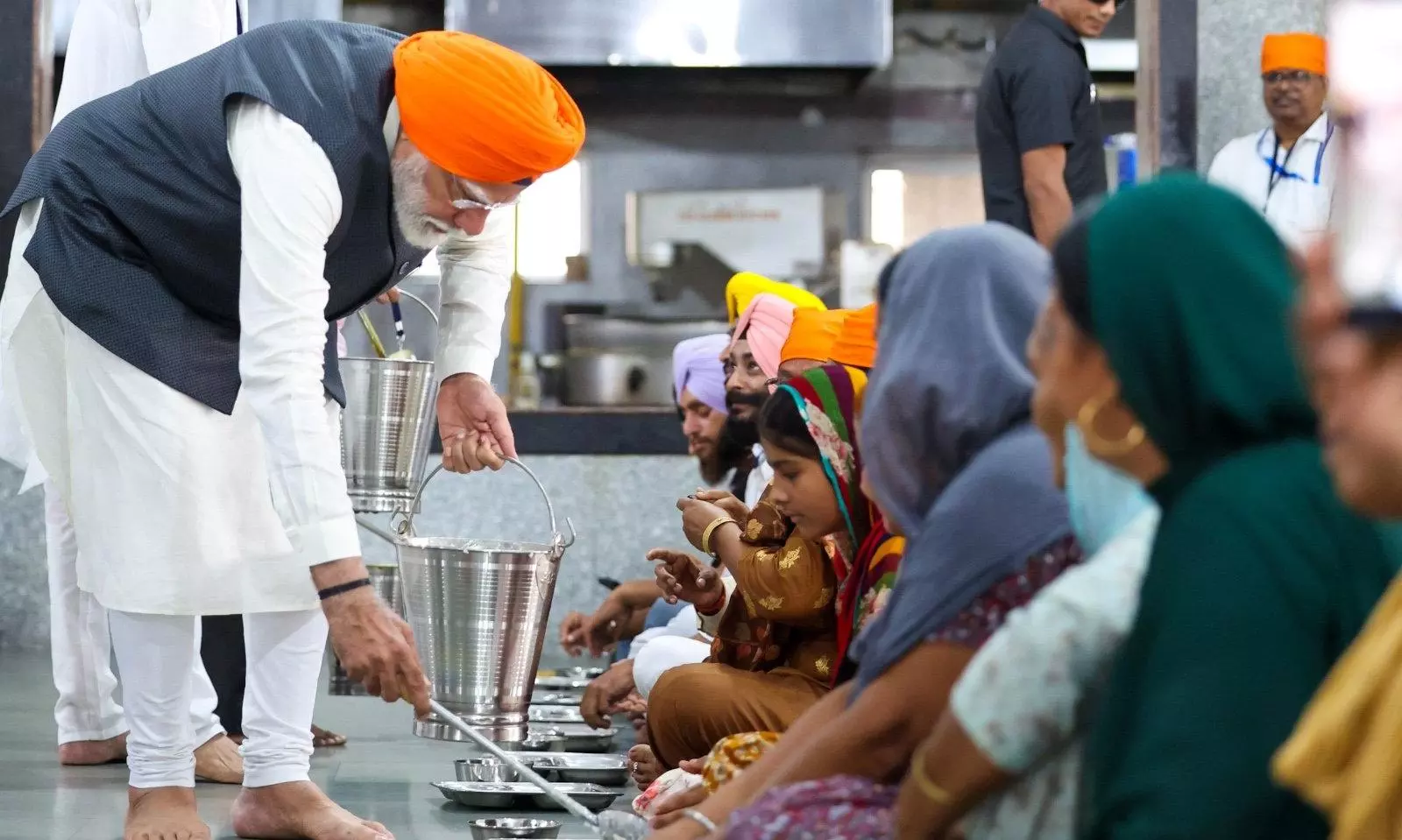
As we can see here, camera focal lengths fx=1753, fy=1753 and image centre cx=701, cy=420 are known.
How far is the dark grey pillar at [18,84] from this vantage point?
19.2 ft

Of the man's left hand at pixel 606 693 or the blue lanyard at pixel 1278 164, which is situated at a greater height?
the blue lanyard at pixel 1278 164

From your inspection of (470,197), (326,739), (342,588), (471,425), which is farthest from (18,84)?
(342,588)

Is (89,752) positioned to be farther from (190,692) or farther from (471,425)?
(471,425)

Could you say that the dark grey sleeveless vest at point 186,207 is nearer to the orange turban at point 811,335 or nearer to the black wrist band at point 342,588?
the black wrist band at point 342,588

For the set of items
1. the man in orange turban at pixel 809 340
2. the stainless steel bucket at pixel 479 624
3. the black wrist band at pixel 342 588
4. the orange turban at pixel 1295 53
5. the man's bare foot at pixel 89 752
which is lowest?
the man's bare foot at pixel 89 752

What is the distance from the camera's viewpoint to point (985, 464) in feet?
5.38

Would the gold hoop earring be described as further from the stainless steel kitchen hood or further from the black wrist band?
the stainless steel kitchen hood

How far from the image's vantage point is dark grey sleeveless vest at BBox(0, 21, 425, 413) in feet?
8.46

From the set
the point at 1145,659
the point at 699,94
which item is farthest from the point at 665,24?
the point at 1145,659

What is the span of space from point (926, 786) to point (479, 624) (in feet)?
6.35

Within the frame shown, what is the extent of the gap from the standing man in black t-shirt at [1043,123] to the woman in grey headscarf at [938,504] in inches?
106

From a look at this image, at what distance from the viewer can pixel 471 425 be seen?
9.93 feet

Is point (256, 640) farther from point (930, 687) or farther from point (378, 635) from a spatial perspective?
point (930, 687)

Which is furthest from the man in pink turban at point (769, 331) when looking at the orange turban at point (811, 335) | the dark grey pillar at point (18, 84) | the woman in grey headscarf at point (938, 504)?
the dark grey pillar at point (18, 84)
